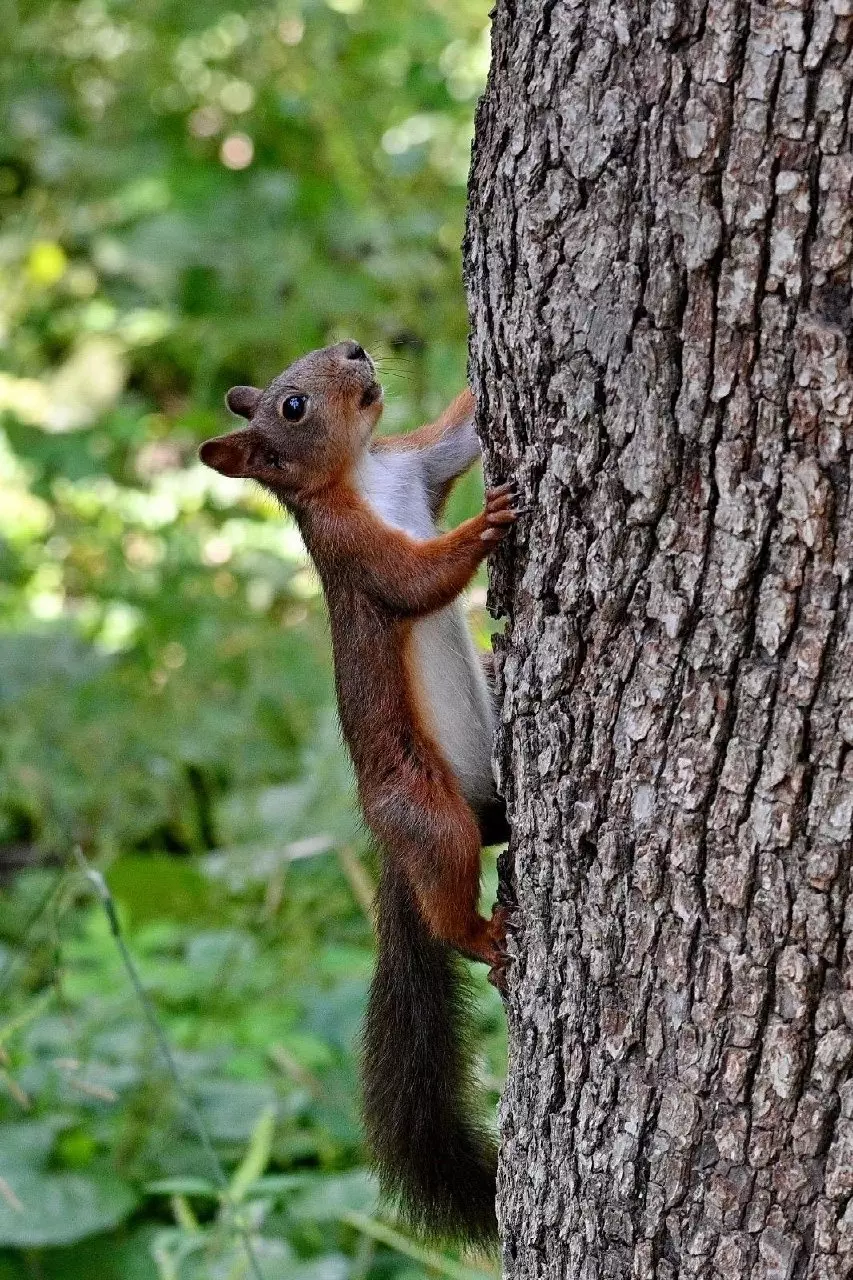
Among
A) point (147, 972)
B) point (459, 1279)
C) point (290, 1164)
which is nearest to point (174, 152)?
point (147, 972)

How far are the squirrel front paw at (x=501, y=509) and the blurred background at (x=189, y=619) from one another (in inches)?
41.2

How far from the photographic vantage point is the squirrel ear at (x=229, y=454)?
7.77 feet

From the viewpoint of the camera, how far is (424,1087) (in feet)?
7.18

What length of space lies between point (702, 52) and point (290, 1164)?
2779 millimetres

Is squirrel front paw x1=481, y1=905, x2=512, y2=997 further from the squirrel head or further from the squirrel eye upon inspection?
the squirrel eye

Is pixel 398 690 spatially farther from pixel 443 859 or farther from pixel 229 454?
pixel 229 454

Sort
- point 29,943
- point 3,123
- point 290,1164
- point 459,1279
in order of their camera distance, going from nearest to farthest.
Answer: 1. point 459,1279
2. point 290,1164
3. point 29,943
4. point 3,123

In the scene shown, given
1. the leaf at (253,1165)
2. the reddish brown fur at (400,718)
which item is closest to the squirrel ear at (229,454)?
the reddish brown fur at (400,718)

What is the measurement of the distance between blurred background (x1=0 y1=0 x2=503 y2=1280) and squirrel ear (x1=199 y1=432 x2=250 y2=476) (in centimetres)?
48

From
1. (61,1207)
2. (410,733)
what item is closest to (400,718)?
(410,733)

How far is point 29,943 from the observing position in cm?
416

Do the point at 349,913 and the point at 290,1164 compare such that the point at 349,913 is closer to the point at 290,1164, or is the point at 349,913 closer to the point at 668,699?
the point at 290,1164

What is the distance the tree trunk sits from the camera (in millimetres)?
1341

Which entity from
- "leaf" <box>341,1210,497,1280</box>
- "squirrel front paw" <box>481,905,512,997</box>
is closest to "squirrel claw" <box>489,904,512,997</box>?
"squirrel front paw" <box>481,905,512,997</box>
